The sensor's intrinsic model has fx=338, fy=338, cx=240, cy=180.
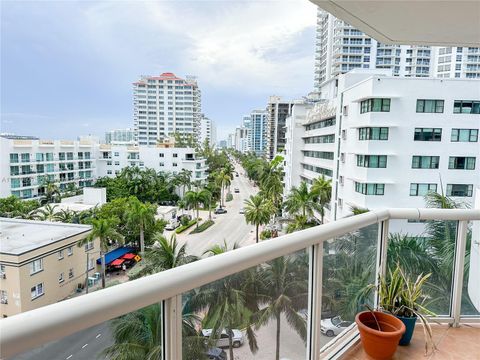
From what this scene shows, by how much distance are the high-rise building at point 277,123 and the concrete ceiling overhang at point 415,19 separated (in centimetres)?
6200

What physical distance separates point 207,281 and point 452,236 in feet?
7.03

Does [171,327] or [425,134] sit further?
[425,134]

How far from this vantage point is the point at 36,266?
14.2 m

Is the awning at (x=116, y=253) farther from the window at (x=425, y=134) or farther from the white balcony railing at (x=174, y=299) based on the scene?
the white balcony railing at (x=174, y=299)

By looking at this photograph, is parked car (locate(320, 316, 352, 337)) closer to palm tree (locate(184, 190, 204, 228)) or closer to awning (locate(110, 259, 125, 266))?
awning (locate(110, 259, 125, 266))

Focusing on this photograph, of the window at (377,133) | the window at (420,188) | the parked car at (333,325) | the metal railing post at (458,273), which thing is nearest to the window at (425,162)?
the window at (420,188)

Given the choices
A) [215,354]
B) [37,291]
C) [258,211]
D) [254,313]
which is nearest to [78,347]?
[215,354]

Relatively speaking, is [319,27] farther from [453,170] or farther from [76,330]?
[76,330]

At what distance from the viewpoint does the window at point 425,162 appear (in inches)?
733

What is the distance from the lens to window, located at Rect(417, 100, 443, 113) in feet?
59.6

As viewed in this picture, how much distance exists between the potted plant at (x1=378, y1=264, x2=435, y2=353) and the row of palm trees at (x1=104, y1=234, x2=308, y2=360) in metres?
0.78

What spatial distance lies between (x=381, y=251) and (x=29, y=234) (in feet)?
58.6

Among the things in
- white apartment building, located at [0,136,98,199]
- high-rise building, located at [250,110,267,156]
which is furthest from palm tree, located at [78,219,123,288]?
high-rise building, located at [250,110,267,156]

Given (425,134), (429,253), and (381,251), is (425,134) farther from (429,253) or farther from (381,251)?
(381,251)
